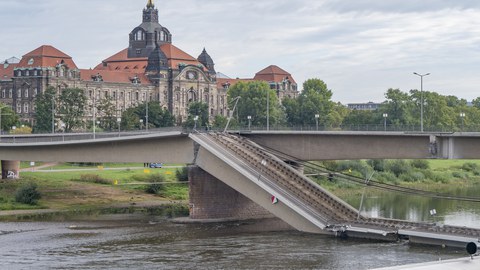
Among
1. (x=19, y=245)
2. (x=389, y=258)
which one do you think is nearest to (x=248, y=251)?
(x=389, y=258)

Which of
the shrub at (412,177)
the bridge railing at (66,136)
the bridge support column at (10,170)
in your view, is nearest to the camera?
the bridge railing at (66,136)

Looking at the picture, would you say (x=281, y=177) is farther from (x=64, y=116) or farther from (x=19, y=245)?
(x=64, y=116)

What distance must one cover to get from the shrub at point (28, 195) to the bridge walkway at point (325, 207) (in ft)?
79.5

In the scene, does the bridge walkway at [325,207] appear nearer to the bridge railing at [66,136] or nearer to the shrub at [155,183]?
the bridge railing at [66,136]

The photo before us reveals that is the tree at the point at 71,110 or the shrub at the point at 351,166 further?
the tree at the point at 71,110

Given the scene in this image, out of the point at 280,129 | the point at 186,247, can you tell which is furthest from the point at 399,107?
the point at 186,247

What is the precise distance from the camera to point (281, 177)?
82.9 metres

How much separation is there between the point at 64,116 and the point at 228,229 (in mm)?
116511

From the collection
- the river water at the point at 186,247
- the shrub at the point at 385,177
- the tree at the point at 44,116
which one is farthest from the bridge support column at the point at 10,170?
the tree at the point at 44,116

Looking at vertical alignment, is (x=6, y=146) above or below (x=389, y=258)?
above

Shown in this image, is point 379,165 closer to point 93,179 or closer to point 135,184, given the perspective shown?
point 135,184

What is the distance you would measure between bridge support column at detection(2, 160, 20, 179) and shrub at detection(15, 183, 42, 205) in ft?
54.0

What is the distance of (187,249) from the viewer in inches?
2795

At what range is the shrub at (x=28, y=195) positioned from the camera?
104 m
